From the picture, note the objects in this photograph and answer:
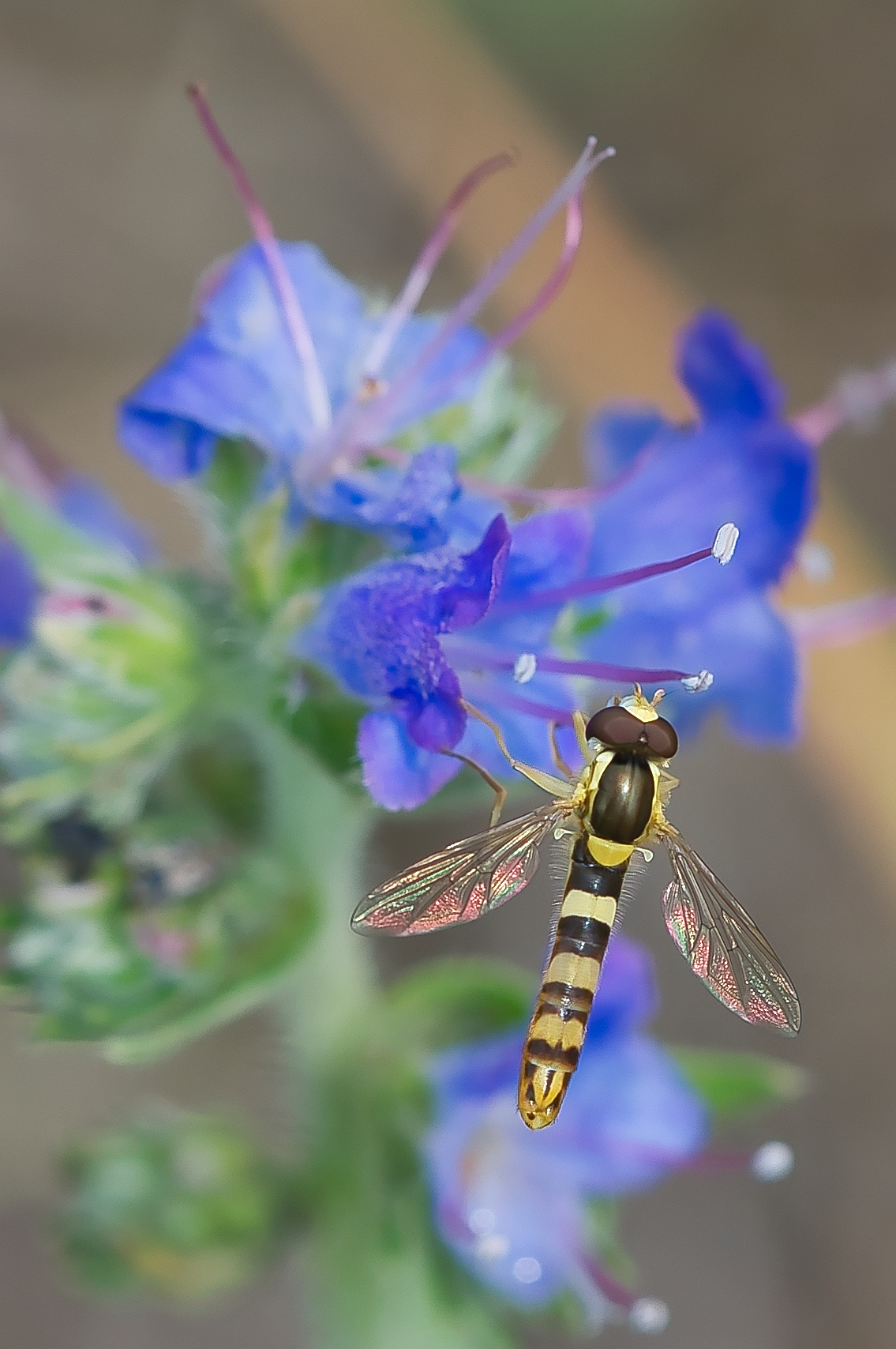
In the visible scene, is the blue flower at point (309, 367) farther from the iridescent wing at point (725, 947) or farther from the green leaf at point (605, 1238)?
the green leaf at point (605, 1238)

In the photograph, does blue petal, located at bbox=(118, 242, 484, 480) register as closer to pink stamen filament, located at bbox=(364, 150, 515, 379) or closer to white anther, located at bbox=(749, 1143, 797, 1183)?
pink stamen filament, located at bbox=(364, 150, 515, 379)

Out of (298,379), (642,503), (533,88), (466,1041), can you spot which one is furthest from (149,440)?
(533,88)

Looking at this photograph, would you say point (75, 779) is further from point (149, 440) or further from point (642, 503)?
point (642, 503)

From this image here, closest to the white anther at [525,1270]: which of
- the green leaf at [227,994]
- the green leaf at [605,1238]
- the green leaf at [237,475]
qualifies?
the green leaf at [605,1238]

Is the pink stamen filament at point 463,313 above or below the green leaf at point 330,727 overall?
above

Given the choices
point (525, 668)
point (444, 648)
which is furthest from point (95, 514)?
point (525, 668)
